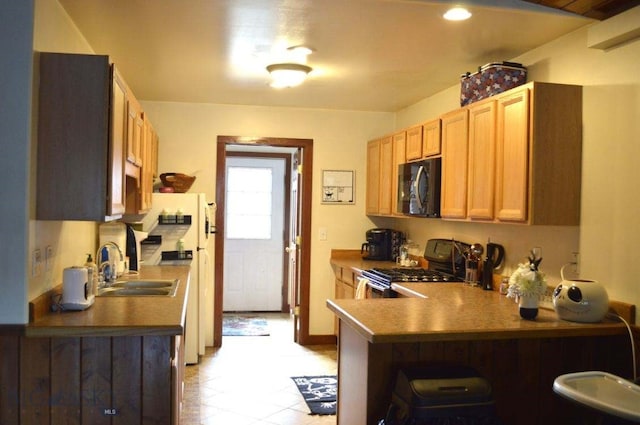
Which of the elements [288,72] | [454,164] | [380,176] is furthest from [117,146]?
[380,176]

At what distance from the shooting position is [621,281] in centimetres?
265

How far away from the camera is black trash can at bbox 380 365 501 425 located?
224 cm

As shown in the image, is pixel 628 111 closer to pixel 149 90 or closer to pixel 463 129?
pixel 463 129

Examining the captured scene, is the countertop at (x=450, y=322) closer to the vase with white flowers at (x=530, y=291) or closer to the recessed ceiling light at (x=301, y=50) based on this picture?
the vase with white flowers at (x=530, y=291)

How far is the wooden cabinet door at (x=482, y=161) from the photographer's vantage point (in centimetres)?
320

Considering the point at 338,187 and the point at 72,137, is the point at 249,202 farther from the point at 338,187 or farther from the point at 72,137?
the point at 72,137

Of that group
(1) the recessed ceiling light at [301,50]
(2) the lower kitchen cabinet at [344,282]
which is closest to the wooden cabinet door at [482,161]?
(1) the recessed ceiling light at [301,50]

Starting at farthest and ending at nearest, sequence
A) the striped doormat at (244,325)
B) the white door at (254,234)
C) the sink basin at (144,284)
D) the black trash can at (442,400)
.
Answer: the white door at (254,234) → the striped doormat at (244,325) → the sink basin at (144,284) → the black trash can at (442,400)

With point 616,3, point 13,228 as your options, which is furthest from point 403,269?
point 13,228

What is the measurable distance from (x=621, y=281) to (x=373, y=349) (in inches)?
48.6

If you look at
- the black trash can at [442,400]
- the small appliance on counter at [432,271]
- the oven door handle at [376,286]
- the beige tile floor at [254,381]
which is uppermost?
the small appliance on counter at [432,271]

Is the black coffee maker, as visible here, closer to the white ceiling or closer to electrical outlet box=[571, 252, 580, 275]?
the white ceiling

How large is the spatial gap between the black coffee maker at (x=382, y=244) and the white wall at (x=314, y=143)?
30 centimetres

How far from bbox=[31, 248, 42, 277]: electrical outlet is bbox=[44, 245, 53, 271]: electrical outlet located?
0.28ft
